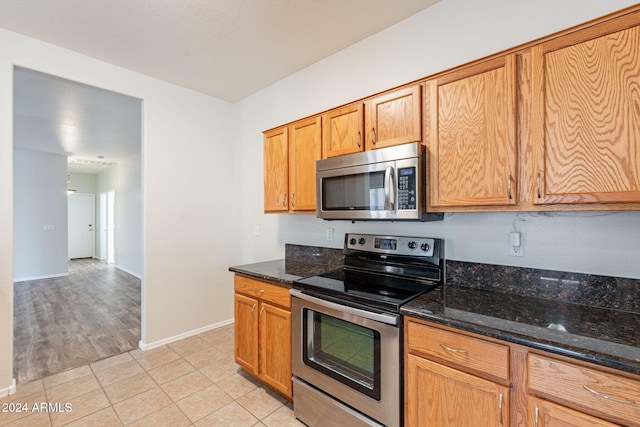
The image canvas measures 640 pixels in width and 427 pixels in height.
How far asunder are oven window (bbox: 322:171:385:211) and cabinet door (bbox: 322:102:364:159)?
0.72 feet

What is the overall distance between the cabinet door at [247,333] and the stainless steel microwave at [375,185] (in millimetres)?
914

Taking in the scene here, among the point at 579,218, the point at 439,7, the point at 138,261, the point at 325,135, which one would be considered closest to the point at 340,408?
the point at 579,218

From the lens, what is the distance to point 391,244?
81.5 inches

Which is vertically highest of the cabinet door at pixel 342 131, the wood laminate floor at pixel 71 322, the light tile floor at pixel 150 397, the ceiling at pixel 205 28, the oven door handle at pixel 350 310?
the ceiling at pixel 205 28

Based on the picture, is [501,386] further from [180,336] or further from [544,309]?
[180,336]

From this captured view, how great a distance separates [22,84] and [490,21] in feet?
14.0

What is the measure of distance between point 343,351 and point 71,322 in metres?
3.83

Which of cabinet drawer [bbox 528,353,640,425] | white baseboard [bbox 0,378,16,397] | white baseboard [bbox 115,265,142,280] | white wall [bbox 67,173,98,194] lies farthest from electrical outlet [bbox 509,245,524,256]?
white wall [bbox 67,173,98,194]

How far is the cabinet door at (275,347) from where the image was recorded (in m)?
1.98

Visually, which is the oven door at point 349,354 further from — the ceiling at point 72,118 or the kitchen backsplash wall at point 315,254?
the ceiling at point 72,118

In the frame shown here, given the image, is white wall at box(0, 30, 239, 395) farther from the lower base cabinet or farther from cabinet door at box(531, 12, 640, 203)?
cabinet door at box(531, 12, 640, 203)

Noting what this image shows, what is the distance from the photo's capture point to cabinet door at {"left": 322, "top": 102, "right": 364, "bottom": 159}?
201 centimetres

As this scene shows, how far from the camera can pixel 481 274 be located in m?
1.72

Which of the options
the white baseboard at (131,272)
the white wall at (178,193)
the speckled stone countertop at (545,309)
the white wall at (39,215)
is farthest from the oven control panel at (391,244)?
the white wall at (39,215)
